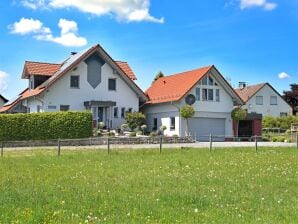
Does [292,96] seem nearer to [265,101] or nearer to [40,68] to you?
[265,101]

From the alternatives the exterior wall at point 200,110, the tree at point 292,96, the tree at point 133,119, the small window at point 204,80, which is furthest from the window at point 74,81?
the tree at point 292,96

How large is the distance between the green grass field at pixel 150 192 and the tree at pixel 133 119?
27.1 metres

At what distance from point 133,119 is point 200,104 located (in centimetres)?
737

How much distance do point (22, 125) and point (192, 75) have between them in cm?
1959

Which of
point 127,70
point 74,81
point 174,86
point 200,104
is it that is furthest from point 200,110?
point 74,81

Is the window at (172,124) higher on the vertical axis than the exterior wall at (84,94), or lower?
lower

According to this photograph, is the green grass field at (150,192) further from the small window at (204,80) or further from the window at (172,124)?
the small window at (204,80)

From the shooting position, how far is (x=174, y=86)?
53250mm

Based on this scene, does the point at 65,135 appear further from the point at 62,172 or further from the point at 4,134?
the point at 62,172

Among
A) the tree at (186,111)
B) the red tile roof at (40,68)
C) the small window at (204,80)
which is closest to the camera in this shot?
the tree at (186,111)

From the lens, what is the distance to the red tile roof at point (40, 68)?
49.2 m

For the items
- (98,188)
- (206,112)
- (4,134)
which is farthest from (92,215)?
(206,112)

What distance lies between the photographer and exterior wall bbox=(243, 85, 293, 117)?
75.5 metres

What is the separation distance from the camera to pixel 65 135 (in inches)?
1593
